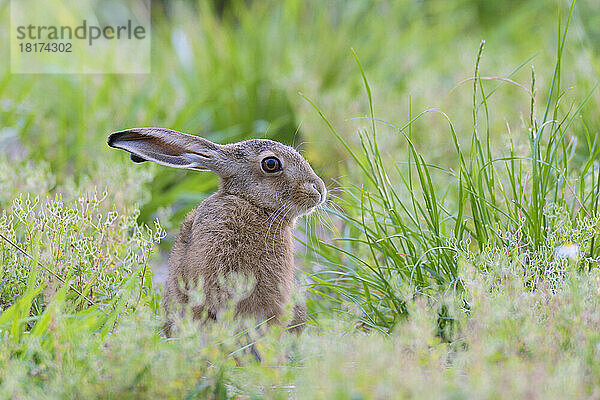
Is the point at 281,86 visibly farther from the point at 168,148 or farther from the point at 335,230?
the point at 168,148

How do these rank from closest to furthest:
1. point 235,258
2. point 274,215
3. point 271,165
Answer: point 235,258, point 274,215, point 271,165

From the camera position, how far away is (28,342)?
285 cm

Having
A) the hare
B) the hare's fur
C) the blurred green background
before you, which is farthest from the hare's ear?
the blurred green background

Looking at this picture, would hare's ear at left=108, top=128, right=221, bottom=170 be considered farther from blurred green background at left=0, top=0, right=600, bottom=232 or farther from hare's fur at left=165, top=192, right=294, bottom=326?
blurred green background at left=0, top=0, right=600, bottom=232

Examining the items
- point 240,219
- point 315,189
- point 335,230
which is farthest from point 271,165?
point 335,230

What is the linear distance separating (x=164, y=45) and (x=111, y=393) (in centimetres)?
652

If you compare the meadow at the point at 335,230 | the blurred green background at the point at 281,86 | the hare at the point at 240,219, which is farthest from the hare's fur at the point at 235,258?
the blurred green background at the point at 281,86

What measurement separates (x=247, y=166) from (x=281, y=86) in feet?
10.7

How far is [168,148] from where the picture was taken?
3.70 m

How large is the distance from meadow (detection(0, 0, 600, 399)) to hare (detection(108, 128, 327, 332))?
0.17 m

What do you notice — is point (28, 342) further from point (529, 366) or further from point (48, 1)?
point (48, 1)

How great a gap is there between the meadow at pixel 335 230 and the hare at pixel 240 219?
167 millimetres

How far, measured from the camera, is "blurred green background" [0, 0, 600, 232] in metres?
5.90

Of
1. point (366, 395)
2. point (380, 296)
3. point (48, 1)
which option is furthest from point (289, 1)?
point (366, 395)
